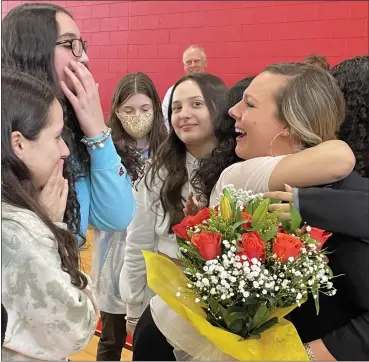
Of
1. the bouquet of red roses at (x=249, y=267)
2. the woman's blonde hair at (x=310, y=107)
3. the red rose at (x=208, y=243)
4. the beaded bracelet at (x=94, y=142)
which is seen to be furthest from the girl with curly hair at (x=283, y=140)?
the beaded bracelet at (x=94, y=142)

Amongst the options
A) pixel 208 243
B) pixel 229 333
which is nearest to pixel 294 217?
pixel 208 243

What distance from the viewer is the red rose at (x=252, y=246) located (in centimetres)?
108

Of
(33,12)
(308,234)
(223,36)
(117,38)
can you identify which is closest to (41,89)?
(33,12)

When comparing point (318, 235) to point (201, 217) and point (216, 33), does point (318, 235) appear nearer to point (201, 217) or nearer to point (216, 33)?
point (201, 217)

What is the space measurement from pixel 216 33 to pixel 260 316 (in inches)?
192

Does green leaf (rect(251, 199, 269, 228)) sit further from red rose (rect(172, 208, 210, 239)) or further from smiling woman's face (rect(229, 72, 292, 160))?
smiling woman's face (rect(229, 72, 292, 160))

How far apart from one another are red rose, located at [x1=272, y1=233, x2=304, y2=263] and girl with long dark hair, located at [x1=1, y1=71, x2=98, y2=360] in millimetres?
450

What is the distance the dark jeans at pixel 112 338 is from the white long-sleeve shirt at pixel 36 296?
145 cm

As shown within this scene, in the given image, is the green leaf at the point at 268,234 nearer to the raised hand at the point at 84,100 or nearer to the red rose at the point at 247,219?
the red rose at the point at 247,219

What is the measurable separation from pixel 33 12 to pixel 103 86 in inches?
215

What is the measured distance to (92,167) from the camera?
4.96 feet

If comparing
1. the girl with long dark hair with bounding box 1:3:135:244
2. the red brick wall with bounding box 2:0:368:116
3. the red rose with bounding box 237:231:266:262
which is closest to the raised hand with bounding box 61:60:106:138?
the girl with long dark hair with bounding box 1:3:135:244

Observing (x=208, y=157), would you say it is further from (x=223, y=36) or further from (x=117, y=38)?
(x=117, y=38)

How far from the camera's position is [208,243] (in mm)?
1090
